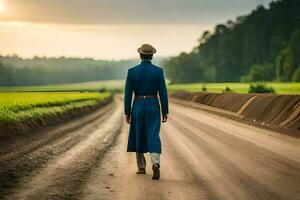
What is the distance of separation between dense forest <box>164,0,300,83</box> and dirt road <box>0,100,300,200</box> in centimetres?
9509

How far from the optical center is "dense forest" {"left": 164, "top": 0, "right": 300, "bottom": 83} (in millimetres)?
122250

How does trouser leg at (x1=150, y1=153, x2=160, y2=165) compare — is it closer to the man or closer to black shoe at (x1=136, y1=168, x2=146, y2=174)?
the man

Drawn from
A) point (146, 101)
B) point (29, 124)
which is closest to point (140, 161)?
point (146, 101)

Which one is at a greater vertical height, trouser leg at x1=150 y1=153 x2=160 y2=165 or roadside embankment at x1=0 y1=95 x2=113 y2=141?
trouser leg at x1=150 y1=153 x2=160 y2=165

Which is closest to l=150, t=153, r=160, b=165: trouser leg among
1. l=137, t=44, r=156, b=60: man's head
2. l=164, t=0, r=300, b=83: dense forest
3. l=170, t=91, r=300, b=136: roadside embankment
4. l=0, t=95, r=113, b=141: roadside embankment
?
l=137, t=44, r=156, b=60: man's head

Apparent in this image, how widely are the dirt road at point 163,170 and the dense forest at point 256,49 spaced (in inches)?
3744

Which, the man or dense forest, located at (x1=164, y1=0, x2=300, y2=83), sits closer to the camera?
the man

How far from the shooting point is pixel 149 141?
416 inches

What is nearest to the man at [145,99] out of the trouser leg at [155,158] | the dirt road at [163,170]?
the trouser leg at [155,158]

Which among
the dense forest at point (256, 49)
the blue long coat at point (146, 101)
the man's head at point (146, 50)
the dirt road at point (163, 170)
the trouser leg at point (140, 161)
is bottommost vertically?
the dirt road at point (163, 170)

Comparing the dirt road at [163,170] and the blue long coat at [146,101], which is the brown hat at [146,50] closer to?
the blue long coat at [146,101]

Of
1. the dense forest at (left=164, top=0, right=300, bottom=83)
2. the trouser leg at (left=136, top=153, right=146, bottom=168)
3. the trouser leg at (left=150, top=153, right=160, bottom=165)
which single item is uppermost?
the dense forest at (left=164, top=0, right=300, bottom=83)

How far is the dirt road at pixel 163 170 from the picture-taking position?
8.47 meters

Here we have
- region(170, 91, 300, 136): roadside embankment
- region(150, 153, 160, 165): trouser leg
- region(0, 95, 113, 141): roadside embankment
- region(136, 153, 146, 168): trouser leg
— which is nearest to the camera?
region(150, 153, 160, 165): trouser leg
